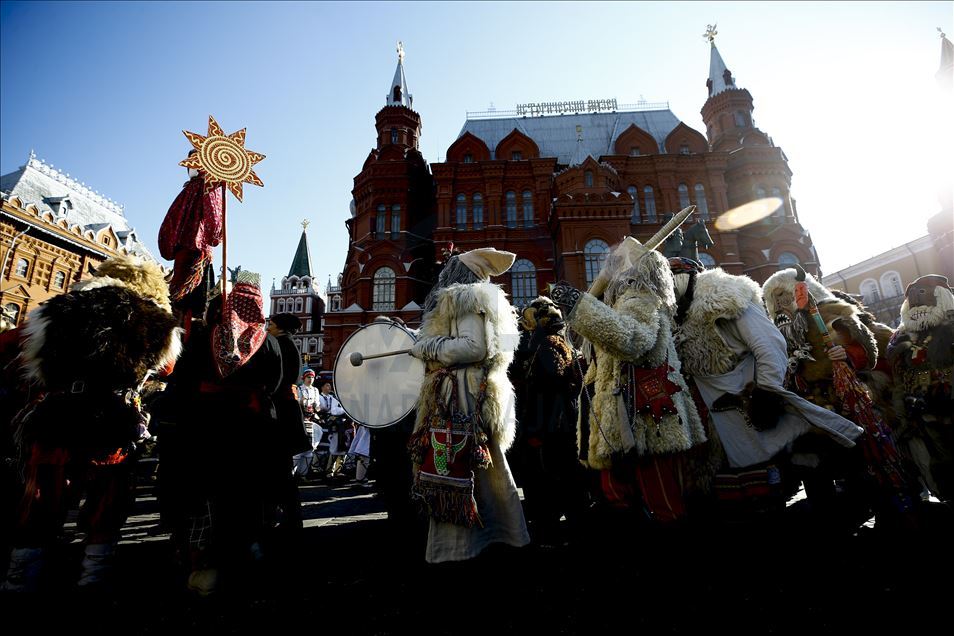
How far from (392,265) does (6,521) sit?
71.1 ft

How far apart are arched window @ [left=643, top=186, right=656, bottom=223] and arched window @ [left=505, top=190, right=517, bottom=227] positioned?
7538 mm

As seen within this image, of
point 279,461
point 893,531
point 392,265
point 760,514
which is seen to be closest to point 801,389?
point 893,531

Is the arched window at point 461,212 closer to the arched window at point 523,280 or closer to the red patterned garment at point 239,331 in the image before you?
the arched window at point 523,280

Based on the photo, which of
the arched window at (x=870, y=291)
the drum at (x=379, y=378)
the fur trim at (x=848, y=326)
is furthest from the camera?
the arched window at (x=870, y=291)

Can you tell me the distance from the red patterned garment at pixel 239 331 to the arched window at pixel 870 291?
44.2 m

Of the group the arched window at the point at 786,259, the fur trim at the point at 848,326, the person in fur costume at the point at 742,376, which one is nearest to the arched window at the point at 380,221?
the arched window at the point at 786,259

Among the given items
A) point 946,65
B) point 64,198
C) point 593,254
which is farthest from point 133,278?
point 946,65

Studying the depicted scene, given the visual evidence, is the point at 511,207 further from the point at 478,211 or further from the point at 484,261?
the point at 484,261

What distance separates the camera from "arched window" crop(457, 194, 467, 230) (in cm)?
2486

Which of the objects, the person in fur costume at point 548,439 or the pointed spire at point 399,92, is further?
the pointed spire at point 399,92

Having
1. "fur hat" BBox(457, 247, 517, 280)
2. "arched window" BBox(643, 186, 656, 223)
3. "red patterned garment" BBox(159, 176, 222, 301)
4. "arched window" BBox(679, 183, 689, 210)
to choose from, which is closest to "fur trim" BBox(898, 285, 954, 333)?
"fur hat" BBox(457, 247, 517, 280)

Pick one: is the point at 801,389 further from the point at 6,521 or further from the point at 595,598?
the point at 6,521

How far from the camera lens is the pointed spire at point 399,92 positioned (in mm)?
28500

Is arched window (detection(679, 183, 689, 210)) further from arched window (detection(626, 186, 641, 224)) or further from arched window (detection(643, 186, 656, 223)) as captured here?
arched window (detection(626, 186, 641, 224))
